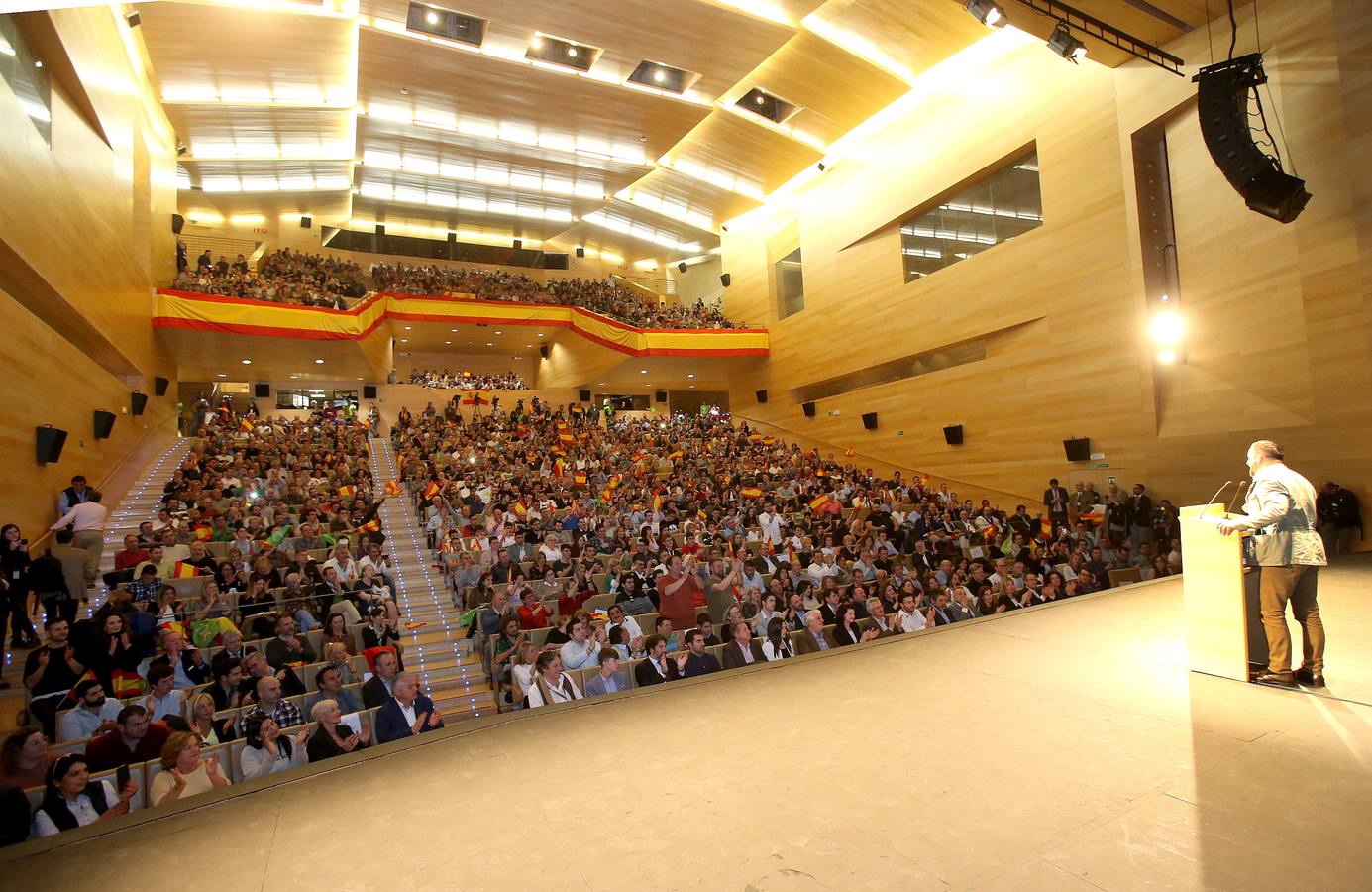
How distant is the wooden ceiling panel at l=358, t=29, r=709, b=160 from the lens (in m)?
12.8

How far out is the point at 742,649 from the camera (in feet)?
16.0

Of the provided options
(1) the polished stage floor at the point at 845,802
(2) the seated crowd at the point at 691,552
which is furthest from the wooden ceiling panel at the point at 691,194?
(1) the polished stage floor at the point at 845,802

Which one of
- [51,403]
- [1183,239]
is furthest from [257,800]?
[1183,239]

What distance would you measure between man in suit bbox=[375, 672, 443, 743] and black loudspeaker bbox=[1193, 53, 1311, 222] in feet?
29.5

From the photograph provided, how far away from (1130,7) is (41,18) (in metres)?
12.5

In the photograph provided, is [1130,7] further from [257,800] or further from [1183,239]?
[257,800]

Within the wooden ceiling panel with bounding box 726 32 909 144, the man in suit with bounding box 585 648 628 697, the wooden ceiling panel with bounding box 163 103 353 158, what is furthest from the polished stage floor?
the wooden ceiling panel with bounding box 163 103 353 158

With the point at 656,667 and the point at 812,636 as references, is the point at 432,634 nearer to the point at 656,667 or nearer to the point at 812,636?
the point at 656,667

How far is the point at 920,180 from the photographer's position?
1389 centimetres

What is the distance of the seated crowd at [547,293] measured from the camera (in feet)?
62.5

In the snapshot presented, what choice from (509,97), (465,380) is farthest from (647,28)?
(465,380)

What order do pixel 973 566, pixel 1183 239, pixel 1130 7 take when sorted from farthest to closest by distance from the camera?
pixel 1183 239
pixel 1130 7
pixel 973 566

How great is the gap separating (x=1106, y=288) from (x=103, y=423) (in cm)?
Result: 1435

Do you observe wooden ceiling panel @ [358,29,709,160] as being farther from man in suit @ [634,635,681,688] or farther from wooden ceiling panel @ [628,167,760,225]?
man in suit @ [634,635,681,688]
